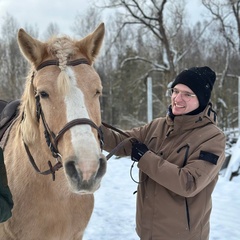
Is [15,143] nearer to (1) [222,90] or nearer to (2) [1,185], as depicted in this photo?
(2) [1,185]

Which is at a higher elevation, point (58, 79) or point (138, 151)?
point (58, 79)

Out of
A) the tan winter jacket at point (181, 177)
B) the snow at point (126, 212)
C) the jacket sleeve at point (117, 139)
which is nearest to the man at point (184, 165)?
the tan winter jacket at point (181, 177)

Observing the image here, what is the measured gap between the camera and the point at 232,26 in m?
16.0

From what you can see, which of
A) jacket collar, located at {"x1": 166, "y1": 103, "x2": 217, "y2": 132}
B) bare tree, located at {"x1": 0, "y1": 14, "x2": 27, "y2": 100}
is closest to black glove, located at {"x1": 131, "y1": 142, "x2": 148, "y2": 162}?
jacket collar, located at {"x1": 166, "y1": 103, "x2": 217, "y2": 132}

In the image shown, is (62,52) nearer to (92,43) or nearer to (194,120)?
(92,43)

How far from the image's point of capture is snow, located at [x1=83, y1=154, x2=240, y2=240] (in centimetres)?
403

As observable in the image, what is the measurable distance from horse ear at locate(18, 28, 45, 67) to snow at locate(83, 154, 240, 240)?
269 cm

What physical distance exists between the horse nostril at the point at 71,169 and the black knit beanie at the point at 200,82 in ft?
3.52

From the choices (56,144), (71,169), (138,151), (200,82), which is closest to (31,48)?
(56,144)

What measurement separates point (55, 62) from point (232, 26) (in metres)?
16.1

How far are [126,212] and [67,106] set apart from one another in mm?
3524

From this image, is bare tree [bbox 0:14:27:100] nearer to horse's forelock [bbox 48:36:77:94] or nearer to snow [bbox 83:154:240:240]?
snow [bbox 83:154:240:240]

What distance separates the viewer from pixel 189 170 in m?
2.02

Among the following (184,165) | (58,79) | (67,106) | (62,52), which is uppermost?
(62,52)
